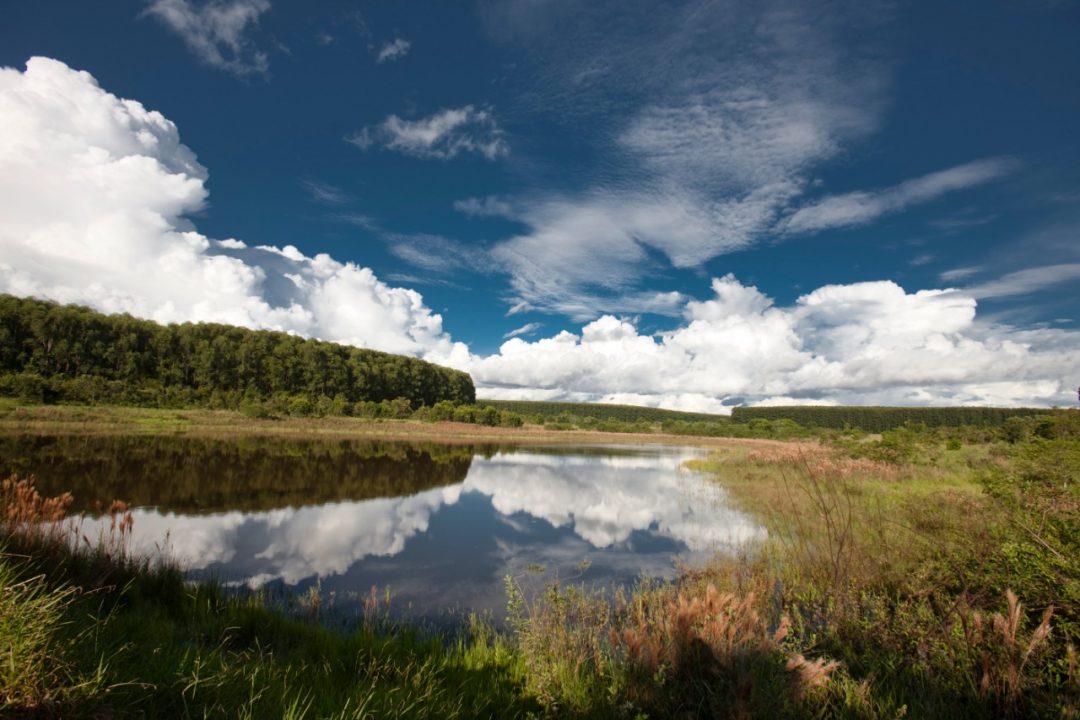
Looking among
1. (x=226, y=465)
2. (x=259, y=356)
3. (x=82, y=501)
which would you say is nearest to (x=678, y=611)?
(x=82, y=501)

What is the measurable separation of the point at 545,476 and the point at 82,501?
2099cm

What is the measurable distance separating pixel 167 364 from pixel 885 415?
165 metres

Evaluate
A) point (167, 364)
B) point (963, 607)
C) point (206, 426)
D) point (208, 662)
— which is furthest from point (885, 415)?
point (167, 364)

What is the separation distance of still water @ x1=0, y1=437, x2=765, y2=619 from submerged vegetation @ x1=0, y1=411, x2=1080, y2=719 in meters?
1.84

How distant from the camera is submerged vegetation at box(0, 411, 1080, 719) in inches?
122

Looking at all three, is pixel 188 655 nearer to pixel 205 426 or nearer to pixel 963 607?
pixel 963 607

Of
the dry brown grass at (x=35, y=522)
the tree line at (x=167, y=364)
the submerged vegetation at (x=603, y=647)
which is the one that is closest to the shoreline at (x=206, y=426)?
the tree line at (x=167, y=364)

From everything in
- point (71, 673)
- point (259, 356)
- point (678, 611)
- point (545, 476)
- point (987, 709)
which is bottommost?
point (545, 476)

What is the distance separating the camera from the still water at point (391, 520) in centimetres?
1053

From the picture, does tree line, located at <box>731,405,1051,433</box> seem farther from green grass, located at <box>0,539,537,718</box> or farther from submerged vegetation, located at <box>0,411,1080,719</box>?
green grass, located at <box>0,539,537,718</box>

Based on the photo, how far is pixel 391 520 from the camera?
633 inches

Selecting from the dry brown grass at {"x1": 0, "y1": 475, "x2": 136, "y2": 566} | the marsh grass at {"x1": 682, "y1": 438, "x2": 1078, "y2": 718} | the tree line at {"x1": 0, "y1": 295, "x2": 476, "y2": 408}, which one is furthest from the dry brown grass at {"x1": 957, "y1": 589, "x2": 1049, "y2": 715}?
the tree line at {"x1": 0, "y1": 295, "x2": 476, "y2": 408}

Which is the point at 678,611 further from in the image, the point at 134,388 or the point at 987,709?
the point at 134,388

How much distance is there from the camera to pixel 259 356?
3214 inches
